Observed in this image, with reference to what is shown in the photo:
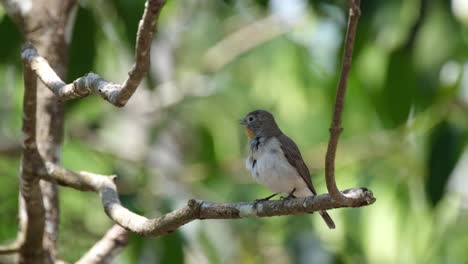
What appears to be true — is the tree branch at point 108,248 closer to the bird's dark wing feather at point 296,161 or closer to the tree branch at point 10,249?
the tree branch at point 10,249

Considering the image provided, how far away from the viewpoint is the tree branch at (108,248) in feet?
15.2

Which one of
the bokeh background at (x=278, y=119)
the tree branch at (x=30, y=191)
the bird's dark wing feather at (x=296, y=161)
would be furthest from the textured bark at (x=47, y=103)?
the bird's dark wing feather at (x=296, y=161)

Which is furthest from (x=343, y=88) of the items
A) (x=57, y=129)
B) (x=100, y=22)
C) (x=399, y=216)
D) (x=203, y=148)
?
(x=203, y=148)

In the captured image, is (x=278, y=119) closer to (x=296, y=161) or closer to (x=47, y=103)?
(x=296, y=161)

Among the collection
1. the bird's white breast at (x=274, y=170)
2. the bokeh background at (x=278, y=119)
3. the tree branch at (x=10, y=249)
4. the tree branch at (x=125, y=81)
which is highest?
the bokeh background at (x=278, y=119)

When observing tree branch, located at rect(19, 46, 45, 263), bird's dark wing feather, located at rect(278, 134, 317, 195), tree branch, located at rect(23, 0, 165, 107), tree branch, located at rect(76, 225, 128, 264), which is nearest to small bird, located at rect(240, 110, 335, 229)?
bird's dark wing feather, located at rect(278, 134, 317, 195)

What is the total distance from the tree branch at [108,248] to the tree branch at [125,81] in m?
1.22

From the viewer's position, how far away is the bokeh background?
5605 millimetres

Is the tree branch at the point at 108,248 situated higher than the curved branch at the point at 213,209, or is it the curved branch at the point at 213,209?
the tree branch at the point at 108,248

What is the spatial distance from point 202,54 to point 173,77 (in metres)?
0.91

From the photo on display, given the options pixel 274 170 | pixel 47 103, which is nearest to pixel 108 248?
pixel 47 103

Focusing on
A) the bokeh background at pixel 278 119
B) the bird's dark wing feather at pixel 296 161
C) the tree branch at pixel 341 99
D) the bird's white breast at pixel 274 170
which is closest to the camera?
the tree branch at pixel 341 99

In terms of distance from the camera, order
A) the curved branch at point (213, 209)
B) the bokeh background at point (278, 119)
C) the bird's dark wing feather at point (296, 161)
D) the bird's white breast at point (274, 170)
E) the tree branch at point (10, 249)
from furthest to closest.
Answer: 1. the bokeh background at point (278, 119)
2. the bird's dark wing feather at point (296, 161)
3. the bird's white breast at point (274, 170)
4. the tree branch at point (10, 249)
5. the curved branch at point (213, 209)

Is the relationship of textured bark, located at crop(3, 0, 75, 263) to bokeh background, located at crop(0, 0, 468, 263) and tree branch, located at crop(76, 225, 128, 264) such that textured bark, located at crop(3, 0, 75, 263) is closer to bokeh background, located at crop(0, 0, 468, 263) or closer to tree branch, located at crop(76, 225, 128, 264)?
tree branch, located at crop(76, 225, 128, 264)
